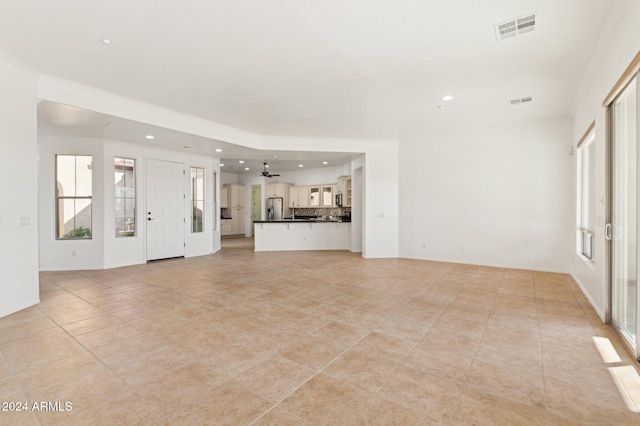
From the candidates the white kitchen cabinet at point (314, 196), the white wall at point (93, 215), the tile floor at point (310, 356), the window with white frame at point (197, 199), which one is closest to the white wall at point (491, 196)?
the tile floor at point (310, 356)

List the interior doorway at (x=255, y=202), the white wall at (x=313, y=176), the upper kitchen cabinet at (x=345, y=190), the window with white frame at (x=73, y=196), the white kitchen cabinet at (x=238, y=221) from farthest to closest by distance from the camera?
the interior doorway at (x=255, y=202) < the white kitchen cabinet at (x=238, y=221) < the white wall at (x=313, y=176) < the upper kitchen cabinet at (x=345, y=190) < the window with white frame at (x=73, y=196)

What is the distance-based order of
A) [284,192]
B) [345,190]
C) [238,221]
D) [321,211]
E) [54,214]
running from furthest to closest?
[238,221], [284,192], [321,211], [345,190], [54,214]

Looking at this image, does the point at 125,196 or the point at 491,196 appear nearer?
the point at 491,196

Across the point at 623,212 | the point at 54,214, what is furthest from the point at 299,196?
the point at 623,212

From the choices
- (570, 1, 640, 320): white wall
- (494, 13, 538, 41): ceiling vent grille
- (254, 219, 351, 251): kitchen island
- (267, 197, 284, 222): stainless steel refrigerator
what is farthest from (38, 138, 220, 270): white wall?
(570, 1, 640, 320): white wall

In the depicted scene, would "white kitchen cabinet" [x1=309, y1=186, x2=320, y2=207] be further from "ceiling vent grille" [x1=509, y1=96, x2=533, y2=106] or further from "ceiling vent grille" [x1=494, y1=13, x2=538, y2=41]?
"ceiling vent grille" [x1=494, y1=13, x2=538, y2=41]

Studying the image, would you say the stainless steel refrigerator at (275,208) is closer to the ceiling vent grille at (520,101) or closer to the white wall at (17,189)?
the white wall at (17,189)

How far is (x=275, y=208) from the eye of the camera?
12.2 metres

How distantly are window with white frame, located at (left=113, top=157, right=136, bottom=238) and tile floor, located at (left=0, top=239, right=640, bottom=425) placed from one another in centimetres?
216

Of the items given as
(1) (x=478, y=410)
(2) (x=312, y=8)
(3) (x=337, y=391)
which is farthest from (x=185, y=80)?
(1) (x=478, y=410)

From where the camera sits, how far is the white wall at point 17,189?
11.1 ft

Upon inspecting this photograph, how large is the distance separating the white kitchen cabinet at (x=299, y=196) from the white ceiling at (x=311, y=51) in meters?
6.44

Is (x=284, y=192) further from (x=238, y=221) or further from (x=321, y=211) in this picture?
(x=238, y=221)

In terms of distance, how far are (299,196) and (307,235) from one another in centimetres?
309
